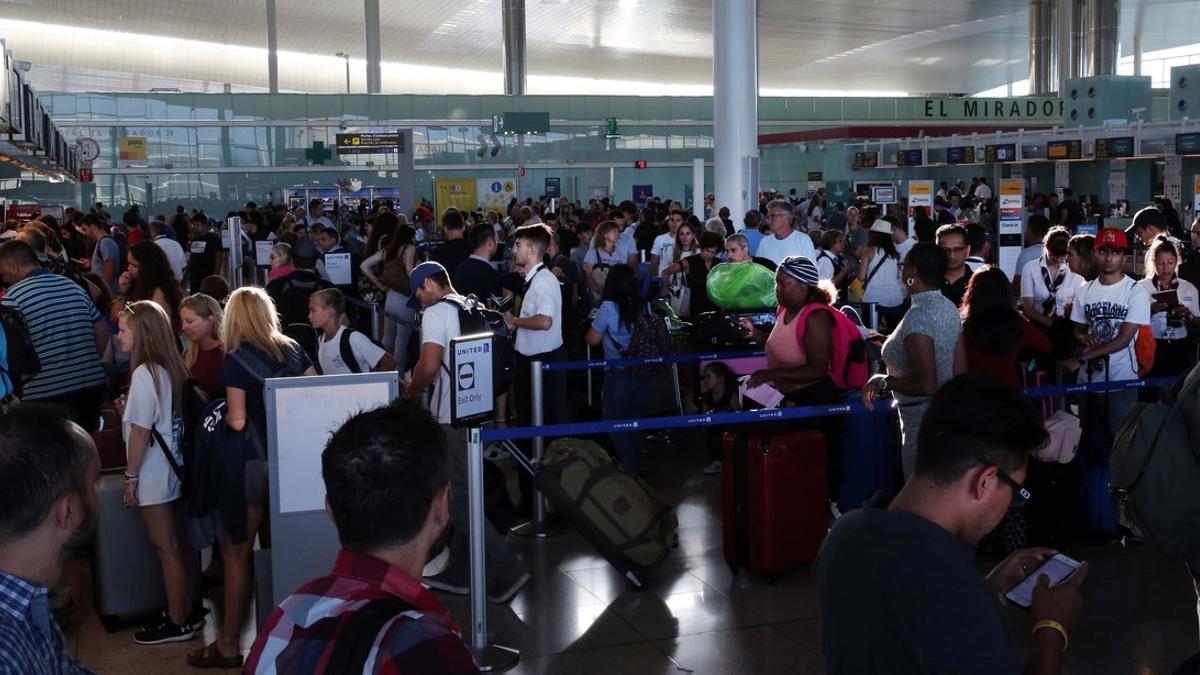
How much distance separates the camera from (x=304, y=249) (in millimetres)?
11320

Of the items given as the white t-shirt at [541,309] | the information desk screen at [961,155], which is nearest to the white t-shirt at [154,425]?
the white t-shirt at [541,309]

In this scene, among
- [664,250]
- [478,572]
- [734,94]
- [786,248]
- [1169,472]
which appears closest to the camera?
[1169,472]

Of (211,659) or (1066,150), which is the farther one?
(1066,150)

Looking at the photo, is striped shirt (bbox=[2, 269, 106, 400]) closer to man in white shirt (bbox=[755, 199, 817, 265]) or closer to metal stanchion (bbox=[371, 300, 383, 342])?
metal stanchion (bbox=[371, 300, 383, 342])

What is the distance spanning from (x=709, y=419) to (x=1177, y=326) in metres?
3.91

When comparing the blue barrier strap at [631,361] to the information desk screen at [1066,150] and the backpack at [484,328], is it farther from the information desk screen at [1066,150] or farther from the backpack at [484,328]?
the information desk screen at [1066,150]

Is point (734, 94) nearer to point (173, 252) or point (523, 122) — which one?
point (523, 122)

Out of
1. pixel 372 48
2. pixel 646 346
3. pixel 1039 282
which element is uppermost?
pixel 372 48

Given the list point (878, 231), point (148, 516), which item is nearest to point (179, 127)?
point (878, 231)

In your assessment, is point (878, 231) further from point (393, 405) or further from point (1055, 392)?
point (393, 405)

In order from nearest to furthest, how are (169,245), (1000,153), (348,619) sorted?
(348,619) → (169,245) → (1000,153)

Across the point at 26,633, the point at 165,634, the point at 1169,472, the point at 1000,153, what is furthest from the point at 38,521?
the point at 1000,153

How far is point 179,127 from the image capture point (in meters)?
33.0

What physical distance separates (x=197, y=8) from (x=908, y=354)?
1620 inches
